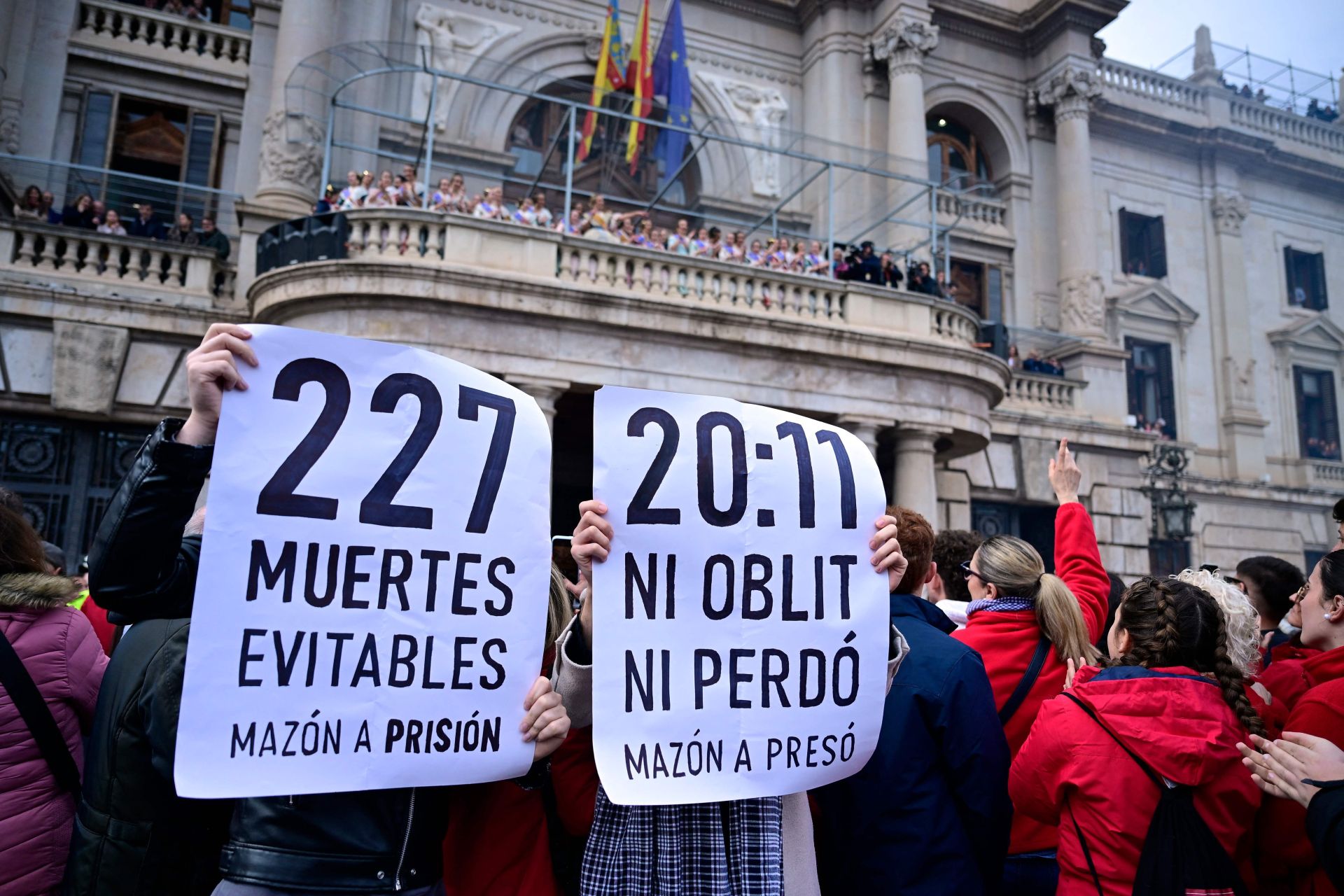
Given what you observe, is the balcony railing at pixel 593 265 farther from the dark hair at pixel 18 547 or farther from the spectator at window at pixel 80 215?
the dark hair at pixel 18 547

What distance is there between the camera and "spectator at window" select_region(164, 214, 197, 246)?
14.7m

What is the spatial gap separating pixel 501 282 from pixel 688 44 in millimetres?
12019

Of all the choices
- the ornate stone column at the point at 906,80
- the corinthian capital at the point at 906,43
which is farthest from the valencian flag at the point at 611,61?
the corinthian capital at the point at 906,43

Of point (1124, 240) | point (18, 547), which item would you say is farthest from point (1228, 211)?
point (18, 547)

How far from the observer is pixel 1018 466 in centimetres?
1972

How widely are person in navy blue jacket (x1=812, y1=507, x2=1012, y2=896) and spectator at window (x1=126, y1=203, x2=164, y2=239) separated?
14.6m

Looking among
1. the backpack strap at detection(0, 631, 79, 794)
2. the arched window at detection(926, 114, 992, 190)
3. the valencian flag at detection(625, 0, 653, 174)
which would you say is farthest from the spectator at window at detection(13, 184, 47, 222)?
the arched window at detection(926, 114, 992, 190)

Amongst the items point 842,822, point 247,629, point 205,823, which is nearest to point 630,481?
point 247,629

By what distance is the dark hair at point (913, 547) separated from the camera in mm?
3533

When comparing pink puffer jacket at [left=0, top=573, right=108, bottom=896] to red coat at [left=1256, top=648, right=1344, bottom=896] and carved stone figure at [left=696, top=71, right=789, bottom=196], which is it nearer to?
red coat at [left=1256, top=648, right=1344, bottom=896]

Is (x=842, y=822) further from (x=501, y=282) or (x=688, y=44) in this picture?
(x=688, y=44)

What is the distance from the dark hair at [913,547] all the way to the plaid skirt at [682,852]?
109cm

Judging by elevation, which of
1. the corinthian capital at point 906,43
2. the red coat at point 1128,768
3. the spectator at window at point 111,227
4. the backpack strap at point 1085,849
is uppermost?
the corinthian capital at point 906,43

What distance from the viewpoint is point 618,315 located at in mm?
13023
